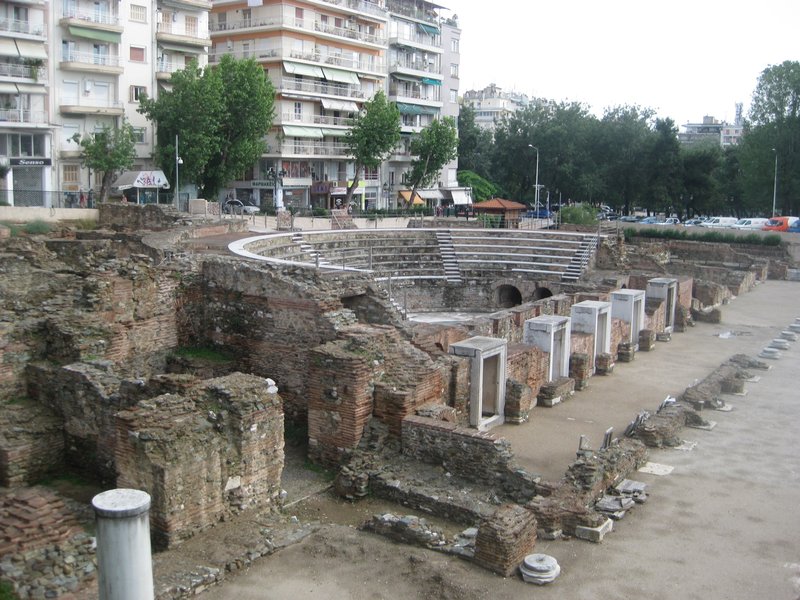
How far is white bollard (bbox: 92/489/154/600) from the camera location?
21.8ft

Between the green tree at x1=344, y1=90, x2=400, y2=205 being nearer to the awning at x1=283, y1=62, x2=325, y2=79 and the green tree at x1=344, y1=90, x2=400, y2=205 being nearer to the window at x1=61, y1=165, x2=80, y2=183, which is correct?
the awning at x1=283, y1=62, x2=325, y2=79

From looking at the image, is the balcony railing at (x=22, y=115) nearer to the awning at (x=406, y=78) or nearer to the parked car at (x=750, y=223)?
the awning at (x=406, y=78)

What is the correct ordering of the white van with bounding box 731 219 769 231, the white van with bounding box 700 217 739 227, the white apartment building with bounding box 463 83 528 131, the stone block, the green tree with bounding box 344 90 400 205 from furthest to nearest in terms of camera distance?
1. the white apartment building with bounding box 463 83 528 131
2. the white van with bounding box 700 217 739 227
3. the white van with bounding box 731 219 769 231
4. the green tree with bounding box 344 90 400 205
5. the stone block

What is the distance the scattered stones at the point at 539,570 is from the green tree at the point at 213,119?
105 feet

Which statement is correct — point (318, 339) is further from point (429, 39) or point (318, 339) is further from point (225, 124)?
point (429, 39)

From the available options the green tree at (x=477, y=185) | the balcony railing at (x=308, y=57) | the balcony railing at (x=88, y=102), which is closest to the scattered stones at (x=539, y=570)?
the balcony railing at (x=88, y=102)

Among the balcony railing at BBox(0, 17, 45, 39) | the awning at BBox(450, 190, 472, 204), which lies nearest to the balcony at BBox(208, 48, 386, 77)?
the awning at BBox(450, 190, 472, 204)

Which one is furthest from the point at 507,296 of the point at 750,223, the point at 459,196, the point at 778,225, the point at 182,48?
the point at 459,196

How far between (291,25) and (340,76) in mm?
4836

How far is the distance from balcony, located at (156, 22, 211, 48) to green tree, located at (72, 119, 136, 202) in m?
6.33

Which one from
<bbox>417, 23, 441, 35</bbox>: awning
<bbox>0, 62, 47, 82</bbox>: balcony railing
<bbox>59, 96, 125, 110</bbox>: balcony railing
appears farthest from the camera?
<bbox>417, 23, 441, 35</bbox>: awning

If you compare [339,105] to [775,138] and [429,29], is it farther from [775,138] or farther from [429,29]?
[775,138]

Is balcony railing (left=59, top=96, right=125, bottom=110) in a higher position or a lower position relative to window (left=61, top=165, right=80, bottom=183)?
higher

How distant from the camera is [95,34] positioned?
126ft
